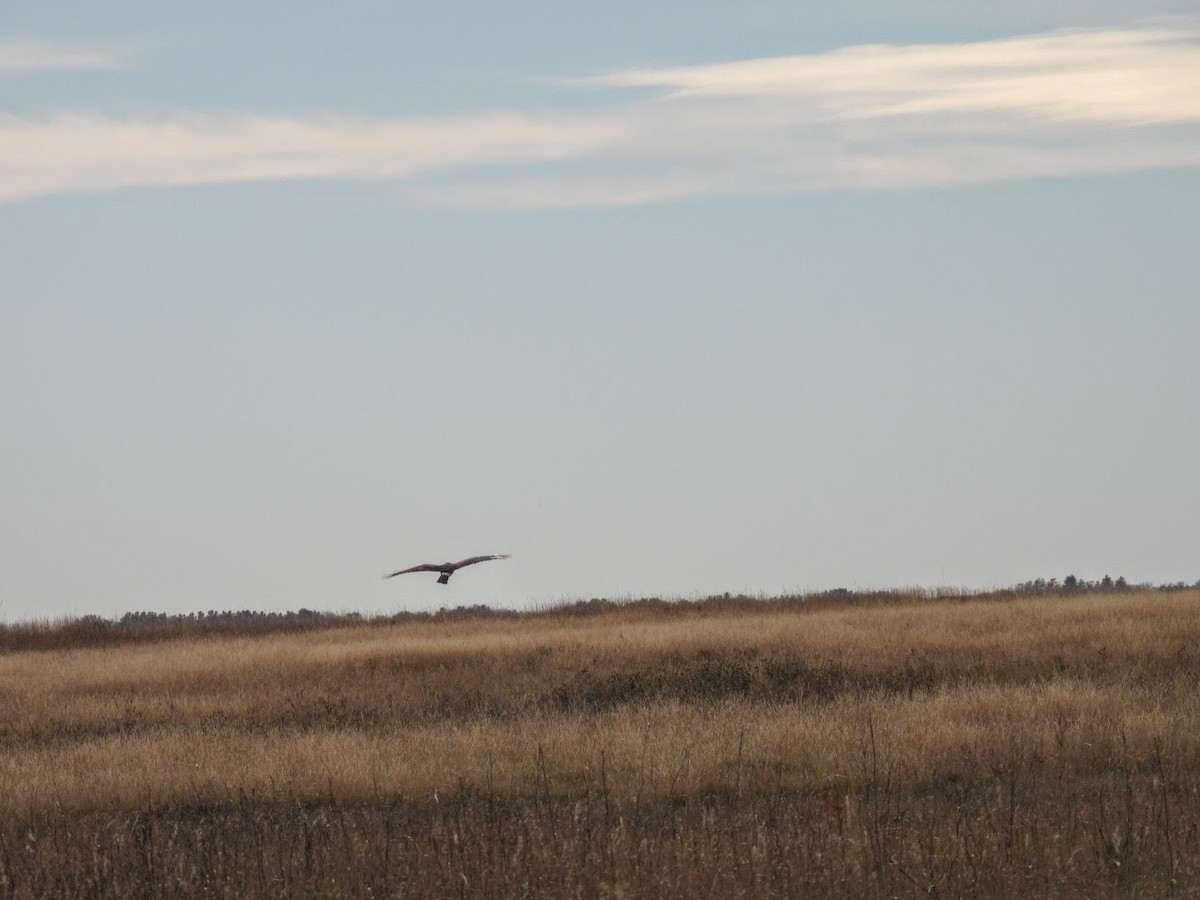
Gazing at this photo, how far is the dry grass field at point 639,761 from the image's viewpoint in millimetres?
8047

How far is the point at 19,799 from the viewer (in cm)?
1253

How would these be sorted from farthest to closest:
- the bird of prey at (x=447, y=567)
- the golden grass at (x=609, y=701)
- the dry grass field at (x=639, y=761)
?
the bird of prey at (x=447, y=567) < the golden grass at (x=609, y=701) < the dry grass field at (x=639, y=761)

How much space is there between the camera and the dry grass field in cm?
805

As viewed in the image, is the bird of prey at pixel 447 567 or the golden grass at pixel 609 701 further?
the bird of prey at pixel 447 567

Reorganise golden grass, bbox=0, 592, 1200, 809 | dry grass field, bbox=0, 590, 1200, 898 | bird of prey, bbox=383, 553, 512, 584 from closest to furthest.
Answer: dry grass field, bbox=0, 590, 1200, 898 < golden grass, bbox=0, 592, 1200, 809 < bird of prey, bbox=383, 553, 512, 584

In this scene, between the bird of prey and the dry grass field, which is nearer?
the dry grass field

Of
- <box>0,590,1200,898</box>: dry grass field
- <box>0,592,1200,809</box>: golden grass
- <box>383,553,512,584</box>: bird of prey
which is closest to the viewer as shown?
<box>0,590,1200,898</box>: dry grass field

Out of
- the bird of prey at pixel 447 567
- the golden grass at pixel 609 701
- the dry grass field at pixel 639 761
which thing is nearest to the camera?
the dry grass field at pixel 639 761

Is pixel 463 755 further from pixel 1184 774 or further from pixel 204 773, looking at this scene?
pixel 1184 774

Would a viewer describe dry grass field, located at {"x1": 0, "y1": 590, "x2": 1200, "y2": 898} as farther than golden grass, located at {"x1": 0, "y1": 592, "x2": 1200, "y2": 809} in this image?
No

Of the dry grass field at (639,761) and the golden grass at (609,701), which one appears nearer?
the dry grass field at (639,761)

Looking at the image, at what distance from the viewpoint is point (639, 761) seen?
1278cm

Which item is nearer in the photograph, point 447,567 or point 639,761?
point 639,761

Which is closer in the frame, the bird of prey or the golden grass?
the golden grass
